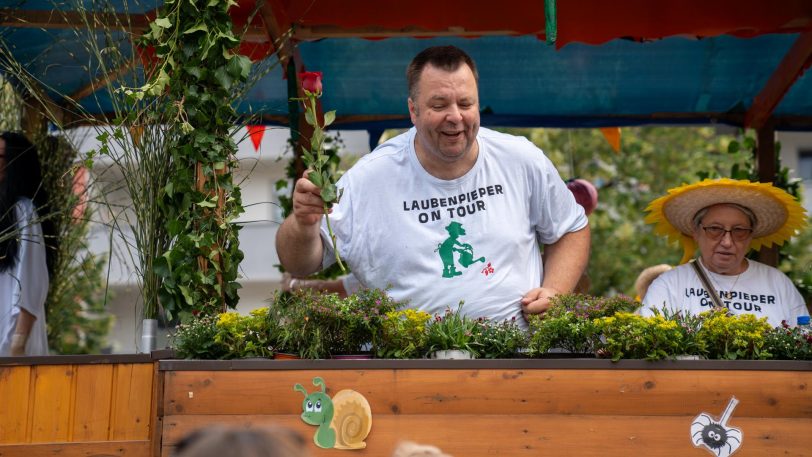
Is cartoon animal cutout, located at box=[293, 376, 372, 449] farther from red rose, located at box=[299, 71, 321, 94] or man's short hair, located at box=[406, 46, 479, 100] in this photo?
man's short hair, located at box=[406, 46, 479, 100]

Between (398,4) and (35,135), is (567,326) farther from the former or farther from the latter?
(35,135)

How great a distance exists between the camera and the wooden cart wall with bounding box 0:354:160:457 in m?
4.12

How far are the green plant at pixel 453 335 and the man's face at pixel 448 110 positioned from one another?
2.83 feet

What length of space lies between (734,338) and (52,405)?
2.48m

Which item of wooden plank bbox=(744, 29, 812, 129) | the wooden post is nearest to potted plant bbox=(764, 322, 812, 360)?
wooden plank bbox=(744, 29, 812, 129)

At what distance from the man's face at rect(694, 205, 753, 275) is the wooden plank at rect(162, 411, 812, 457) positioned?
169cm

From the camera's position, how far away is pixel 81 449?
410cm

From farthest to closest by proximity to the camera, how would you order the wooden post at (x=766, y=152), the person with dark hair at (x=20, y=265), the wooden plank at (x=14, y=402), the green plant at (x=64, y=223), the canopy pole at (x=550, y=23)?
the wooden post at (x=766, y=152) → the green plant at (x=64, y=223) → the person with dark hair at (x=20, y=265) → the canopy pole at (x=550, y=23) → the wooden plank at (x=14, y=402)

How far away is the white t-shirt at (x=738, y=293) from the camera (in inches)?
209

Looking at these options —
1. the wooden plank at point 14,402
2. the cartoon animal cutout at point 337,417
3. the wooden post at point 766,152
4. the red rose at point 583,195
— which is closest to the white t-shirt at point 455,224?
the cartoon animal cutout at point 337,417

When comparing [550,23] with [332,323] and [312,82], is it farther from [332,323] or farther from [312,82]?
[332,323]

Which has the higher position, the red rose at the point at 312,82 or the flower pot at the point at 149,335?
the red rose at the point at 312,82

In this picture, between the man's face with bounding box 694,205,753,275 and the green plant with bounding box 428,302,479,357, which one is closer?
the green plant with bounding box 428,302,479,357

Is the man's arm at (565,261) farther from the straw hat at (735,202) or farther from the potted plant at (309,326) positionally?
the potted plant at (309,326)
